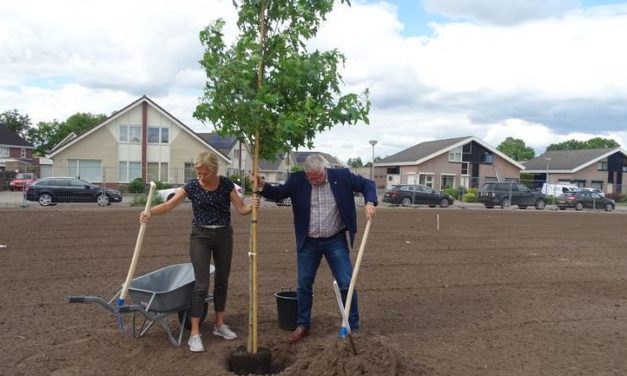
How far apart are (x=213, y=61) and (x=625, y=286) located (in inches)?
298

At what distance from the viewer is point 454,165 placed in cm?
5412

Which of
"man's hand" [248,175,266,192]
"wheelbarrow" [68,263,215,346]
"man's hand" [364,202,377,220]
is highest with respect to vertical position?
"man's hand" [248,175,266,192]

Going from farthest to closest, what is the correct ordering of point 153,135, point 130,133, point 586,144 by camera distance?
point 586,144 → point 153,135 → point 130,133

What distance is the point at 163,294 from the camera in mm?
4863

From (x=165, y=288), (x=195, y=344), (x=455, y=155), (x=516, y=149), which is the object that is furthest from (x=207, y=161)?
(x=516, y=149)

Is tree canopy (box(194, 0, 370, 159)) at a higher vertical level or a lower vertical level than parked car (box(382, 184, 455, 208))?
higher

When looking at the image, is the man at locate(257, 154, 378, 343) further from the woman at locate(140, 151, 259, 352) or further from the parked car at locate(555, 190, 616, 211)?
the parked car at locate(555, 190, 616, 211)

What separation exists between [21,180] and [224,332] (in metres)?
30.7

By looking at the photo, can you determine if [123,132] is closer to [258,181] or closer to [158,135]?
[158,135]

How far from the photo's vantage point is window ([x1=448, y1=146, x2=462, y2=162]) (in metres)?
54.0

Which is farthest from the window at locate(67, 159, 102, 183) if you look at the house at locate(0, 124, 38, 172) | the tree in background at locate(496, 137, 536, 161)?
the tree in background at locate(496, 137, 536, 161)

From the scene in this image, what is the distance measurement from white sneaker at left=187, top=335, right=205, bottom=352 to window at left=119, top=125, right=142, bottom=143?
128 feet

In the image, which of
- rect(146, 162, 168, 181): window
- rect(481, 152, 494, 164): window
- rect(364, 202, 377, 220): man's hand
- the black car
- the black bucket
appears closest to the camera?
rect(364, 202, 377, 220): man's hand

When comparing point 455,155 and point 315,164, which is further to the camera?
point 455,155
